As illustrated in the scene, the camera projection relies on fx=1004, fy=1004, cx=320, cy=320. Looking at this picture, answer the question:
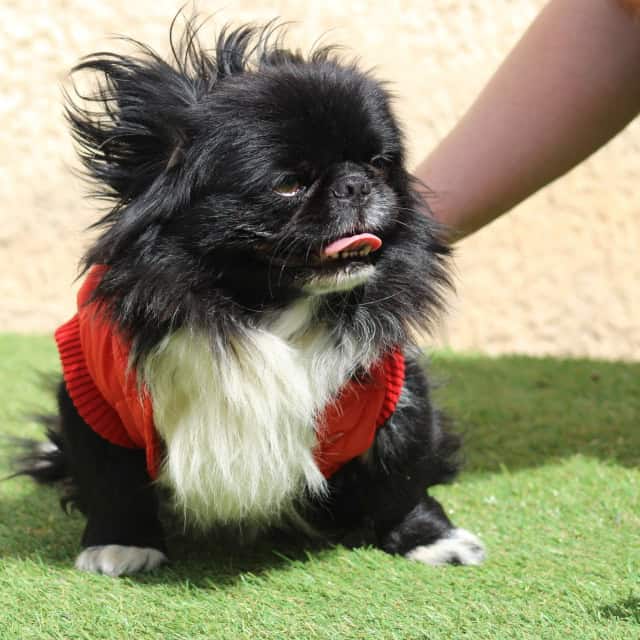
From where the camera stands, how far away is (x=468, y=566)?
181 cm

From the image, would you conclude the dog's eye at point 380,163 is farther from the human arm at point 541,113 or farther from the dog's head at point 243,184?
the human arm at point 541,113

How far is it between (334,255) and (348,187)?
0.11 metres

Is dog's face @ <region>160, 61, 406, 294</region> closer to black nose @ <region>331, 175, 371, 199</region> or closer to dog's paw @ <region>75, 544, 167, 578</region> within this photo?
black nose @ <region>331, 175, 371, 199</region>

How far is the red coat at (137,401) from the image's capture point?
67.9 inches

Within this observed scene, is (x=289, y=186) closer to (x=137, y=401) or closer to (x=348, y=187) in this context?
(x=348, y=187)

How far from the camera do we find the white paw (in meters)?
1.84

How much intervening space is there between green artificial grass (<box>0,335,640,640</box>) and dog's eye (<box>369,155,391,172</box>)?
712mm

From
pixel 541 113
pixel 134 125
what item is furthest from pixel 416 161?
pixel 134 125

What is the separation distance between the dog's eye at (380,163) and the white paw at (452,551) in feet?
2.32

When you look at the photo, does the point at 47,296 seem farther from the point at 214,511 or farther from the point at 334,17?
the point at 214,511

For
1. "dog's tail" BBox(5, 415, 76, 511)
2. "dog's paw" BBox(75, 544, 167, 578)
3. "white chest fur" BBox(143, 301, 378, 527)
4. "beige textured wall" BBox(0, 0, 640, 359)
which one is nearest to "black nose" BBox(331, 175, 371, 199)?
"white chest fur" BBox(143, 301, 378, 527)

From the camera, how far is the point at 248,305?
1.70 meters

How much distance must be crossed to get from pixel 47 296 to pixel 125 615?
3.18m

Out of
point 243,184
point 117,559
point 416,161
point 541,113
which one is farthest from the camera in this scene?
point 416,161
